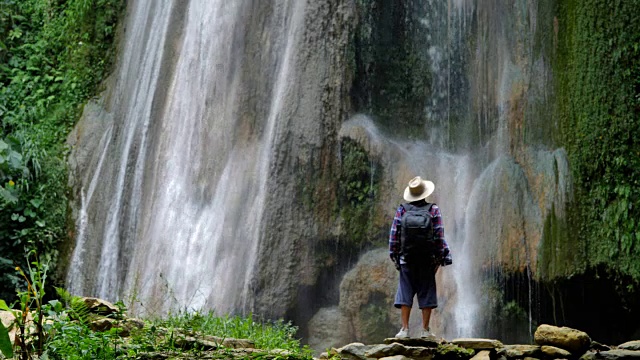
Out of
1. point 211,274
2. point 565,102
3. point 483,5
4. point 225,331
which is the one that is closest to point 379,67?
point 483,5

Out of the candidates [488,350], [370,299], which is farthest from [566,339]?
[370,299]

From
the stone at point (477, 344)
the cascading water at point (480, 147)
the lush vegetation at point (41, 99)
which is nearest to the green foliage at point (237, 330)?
the stone at point (477, 344)

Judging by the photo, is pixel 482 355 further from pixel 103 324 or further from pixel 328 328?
pixel 328 328

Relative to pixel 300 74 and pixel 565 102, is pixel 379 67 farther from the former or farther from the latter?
pixel 565 102

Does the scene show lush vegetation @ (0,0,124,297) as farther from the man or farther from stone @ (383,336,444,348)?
stone @ (383,336,444,348)

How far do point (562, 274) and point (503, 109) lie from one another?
2.40m

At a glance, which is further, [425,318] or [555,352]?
[425,318]

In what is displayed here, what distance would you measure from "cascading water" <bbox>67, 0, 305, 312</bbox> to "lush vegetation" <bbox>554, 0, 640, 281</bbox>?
3774mm

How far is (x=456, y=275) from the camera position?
11.8 meters

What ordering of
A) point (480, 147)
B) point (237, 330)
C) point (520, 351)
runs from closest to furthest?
point (520, 351)
point (237, 330)
point (480, 147)

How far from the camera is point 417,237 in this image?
26.5 feet

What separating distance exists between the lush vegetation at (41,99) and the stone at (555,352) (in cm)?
960

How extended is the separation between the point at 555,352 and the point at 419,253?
1423 millimetres

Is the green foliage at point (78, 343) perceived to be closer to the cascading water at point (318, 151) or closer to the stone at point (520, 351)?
the stone at point (520, 351)
